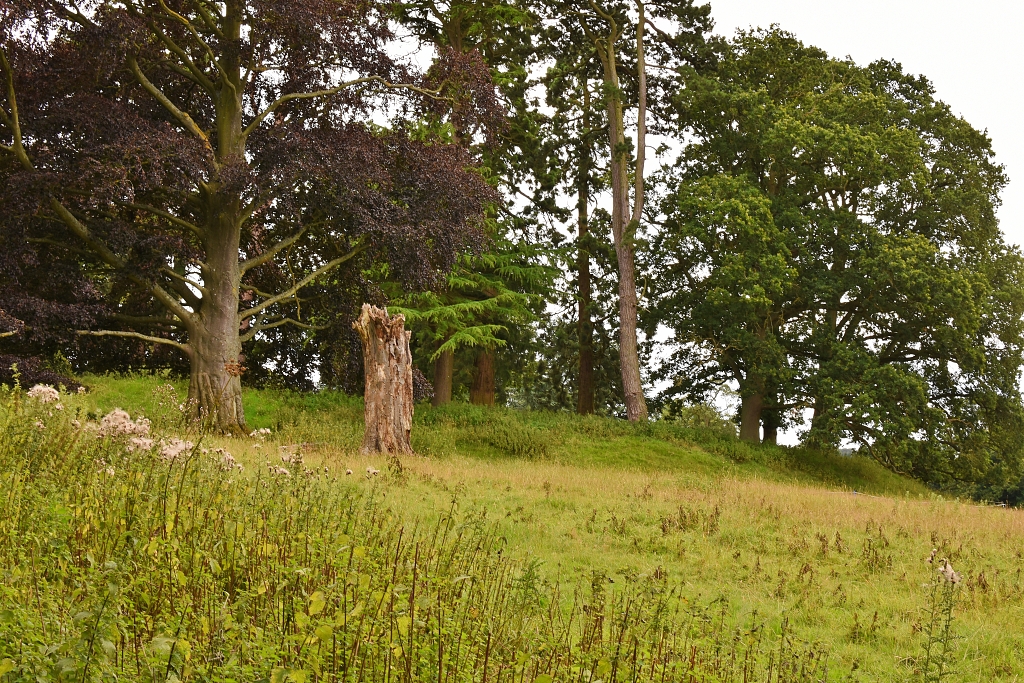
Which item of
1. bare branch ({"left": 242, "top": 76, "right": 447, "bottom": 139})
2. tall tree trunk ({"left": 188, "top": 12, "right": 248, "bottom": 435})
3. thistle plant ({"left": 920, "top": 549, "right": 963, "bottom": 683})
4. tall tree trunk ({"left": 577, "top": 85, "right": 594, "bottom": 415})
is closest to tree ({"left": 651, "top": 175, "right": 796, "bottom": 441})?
tall tree trunk ({"left": 577, "top": 85, "right": 594, "bottom": 415})

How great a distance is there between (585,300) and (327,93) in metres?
13.0

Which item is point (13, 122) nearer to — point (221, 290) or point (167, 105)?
point (167, 105)

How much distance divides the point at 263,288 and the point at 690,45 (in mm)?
16620

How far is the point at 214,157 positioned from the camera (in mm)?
19812

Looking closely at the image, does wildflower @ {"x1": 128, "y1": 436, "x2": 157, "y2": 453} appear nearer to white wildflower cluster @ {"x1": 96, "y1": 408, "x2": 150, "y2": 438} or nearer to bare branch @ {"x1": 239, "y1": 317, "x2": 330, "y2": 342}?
white wildflower cluster @ {"x1": 96, "y1": 408, "x2": 150, "y2": 438}

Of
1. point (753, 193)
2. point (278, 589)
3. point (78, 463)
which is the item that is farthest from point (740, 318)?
point (278, 589)

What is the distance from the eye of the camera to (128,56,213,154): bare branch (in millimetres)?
19375

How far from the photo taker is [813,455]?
2892cm

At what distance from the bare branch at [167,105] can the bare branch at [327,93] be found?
1100 millimetres

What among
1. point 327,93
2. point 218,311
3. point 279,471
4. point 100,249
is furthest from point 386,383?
point 279,471

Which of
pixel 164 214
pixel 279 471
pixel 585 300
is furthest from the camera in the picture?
pixel 585 300

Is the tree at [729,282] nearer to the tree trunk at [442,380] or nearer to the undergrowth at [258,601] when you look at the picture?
the tree trunk at [442,380]

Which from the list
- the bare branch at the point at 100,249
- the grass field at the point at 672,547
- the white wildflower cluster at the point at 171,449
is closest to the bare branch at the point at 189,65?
the bare branch at the point at 100,249

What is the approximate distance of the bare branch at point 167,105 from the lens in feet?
63.6
